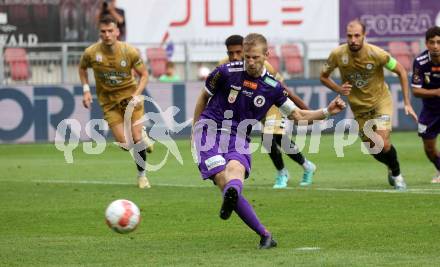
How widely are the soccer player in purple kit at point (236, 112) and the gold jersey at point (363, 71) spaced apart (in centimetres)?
482

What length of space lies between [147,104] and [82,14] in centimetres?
409

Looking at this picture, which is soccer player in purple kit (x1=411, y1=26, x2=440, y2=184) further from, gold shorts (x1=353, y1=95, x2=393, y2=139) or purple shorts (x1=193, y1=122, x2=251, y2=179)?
purple shorts (x1=193, y1=122, x2=251, y2=179)

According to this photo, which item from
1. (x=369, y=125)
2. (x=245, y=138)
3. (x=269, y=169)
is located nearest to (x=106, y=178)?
(x=269, y=169)

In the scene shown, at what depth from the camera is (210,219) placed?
1302 cm

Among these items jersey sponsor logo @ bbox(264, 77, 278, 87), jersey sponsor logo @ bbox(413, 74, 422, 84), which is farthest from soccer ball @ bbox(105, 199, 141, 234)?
jersey sponsor logo @ bbox(413, 74, 422, 84)

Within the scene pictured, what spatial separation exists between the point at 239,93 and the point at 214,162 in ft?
2.46

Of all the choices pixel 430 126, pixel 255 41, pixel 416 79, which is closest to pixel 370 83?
pixel 416 79

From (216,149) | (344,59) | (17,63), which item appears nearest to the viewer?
(216,149)

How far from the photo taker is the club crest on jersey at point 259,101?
37.0 feet

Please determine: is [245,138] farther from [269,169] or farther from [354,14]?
[354,14]

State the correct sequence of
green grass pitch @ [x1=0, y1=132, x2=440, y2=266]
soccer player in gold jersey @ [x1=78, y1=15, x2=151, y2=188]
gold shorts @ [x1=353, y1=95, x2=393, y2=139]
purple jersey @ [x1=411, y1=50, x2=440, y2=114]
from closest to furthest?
green grass pitch @ [x1=0, y1=132, x2=440, y2=266] < gold shorts @ [x1=353, y1=95, x2=393, y2=139] < purple jersey @ [x1=411, y1=50, x2=440, y2=114] < soccer player in gold jersey @ [x1=78, y1=15, x2=151, y2=188]

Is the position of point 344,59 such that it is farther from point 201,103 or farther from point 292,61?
point 292,61

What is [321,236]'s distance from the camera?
1142 cm

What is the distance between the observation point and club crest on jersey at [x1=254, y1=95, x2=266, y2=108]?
37.0 ft
